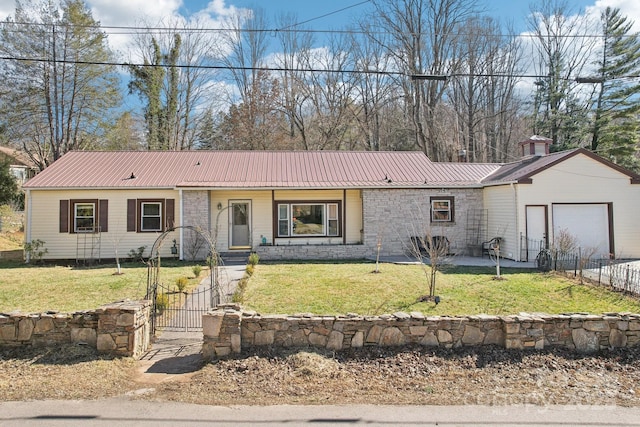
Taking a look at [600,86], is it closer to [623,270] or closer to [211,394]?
[623,270]

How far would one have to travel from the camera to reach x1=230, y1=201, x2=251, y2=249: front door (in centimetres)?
1638

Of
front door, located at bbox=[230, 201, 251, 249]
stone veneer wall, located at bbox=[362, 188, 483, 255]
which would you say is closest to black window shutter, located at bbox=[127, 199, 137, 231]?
front door, located at bbox=[230, 201, 251, 249]

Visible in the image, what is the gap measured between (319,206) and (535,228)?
312 inches

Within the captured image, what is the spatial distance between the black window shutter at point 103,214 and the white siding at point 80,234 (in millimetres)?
108

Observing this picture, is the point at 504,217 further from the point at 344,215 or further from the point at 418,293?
the point at 418,293

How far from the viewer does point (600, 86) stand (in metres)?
27.0

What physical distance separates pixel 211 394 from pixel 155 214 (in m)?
11.9

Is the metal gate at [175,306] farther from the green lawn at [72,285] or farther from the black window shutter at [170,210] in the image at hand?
the black window shutter at [170,210]

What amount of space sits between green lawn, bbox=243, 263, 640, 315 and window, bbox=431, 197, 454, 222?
4469mm

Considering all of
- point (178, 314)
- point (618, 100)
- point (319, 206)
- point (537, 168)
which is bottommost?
point (178, 314)

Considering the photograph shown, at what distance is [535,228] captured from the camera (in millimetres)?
14250

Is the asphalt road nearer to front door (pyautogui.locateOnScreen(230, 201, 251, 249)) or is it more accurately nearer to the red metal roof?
the red metal roof

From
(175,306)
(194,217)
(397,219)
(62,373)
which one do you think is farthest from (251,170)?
(62,373)

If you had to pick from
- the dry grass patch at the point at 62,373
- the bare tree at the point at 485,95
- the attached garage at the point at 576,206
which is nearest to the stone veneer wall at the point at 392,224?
the attached garage at the point at 576,206
